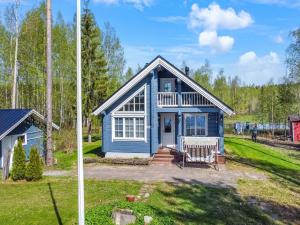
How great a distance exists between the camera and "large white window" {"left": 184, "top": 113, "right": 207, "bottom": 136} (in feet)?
77.0

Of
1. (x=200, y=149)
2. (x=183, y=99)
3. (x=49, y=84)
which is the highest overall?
(x=49, y=84)

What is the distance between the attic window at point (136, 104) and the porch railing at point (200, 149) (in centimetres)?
399

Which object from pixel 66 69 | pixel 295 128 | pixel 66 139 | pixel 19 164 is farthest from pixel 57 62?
pixel 295 128

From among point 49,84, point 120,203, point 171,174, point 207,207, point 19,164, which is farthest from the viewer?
point 49,84

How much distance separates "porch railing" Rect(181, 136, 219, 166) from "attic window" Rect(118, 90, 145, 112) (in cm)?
399

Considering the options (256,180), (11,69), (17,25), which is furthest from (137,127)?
(11,69)

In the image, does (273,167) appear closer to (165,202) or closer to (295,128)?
(165,202)

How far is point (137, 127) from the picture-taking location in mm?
22984

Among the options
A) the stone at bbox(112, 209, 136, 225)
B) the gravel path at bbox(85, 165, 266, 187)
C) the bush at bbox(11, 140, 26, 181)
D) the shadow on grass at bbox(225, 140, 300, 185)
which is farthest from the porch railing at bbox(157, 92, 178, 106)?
the stone at bbox(112, 209, 136, 225)

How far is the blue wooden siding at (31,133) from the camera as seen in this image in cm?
2356

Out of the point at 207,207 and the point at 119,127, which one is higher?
the point at 119,127

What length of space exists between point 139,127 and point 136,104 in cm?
156

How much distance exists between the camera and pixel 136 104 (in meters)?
23.1

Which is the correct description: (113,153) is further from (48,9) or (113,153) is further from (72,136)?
(48,9)
